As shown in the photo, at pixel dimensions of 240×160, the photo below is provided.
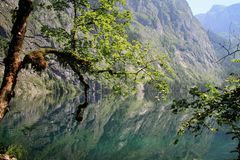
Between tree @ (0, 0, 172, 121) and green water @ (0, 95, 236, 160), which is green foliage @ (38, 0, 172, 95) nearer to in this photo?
tree @ (0, 0, 172, 121)

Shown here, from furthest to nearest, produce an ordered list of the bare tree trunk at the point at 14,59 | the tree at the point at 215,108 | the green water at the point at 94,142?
the green water at the point at 94,142, the bare tree trunk at the point at 14,59, the tree at the point at 215,108

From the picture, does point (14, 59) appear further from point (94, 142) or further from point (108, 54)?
point (94, 142)

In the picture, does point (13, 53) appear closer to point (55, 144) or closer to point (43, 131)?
point (55, 144)

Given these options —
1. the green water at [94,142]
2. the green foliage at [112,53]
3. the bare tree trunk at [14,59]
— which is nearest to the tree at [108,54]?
the green foliage at [112,53]

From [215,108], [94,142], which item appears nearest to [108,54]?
[215,108]

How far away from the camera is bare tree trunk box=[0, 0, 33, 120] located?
A: 12.9m

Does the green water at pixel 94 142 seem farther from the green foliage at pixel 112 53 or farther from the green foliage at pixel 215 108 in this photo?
the green foliage at pixel 215 108

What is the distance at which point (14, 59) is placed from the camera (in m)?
13.2

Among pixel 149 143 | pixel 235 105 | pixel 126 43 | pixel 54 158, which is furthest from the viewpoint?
pixel 149 143

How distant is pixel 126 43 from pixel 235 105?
8404 mm

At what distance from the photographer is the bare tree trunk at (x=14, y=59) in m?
12.9

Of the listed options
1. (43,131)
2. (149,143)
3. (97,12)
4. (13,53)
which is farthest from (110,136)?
(13,53)

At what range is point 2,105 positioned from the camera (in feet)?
41.7

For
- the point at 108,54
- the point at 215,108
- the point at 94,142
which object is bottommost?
the point at 94,142
